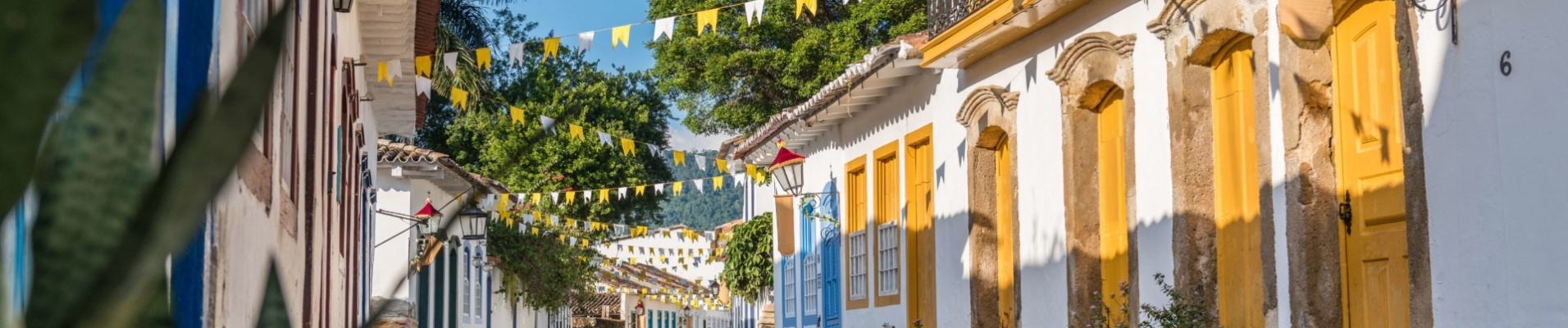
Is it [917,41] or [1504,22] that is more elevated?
[917,41]

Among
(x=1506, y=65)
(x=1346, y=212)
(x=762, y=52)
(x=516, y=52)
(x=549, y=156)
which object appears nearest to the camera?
(x=1506, y=65)

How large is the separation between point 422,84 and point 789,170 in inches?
160

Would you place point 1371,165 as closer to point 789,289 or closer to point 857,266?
point 857,266

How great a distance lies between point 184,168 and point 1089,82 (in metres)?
9.36

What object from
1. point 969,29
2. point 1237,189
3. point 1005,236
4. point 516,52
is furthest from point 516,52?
point 1237,189

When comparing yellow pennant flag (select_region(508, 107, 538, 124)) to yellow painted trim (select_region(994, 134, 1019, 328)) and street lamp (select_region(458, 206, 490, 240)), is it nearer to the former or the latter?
yellow painted trim (select_region(994, 134, 1019, 328))

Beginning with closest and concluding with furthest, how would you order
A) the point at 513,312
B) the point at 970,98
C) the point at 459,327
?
the point at 970,98, the point at 459,327, the point at 513,312

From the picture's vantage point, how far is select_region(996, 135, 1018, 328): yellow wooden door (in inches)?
451

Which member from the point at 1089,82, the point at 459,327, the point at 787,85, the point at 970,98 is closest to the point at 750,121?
the point at 787,85

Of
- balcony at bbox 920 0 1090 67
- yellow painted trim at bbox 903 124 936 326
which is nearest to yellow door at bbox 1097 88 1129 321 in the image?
balcony at bbox 920 0 1090 67

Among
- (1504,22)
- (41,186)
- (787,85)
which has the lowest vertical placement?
(41,186)

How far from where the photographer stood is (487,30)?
1033 inches

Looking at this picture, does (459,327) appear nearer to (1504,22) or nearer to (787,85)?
(787,85)

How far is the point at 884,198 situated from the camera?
14.4 meters
